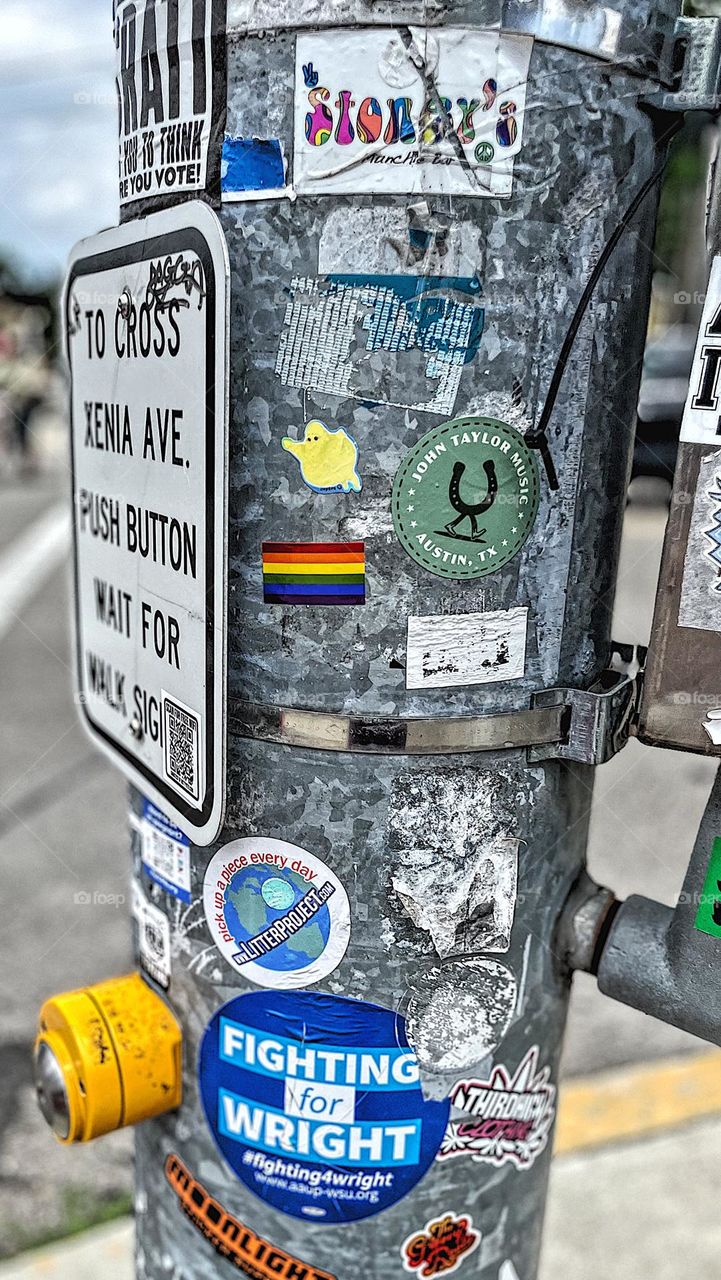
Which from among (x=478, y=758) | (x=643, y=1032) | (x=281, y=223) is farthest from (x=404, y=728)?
(x=643, y=1032)

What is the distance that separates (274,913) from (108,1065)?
37cm

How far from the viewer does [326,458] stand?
1.17 m

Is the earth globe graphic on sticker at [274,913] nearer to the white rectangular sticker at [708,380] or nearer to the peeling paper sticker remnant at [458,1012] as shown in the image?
the peeling paper sticker remnant at [458,1012]

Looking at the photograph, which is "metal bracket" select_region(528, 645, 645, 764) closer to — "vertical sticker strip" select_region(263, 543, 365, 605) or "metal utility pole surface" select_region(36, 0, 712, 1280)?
"metal utility pole surface" select_region(36, 0, 712, 1280)

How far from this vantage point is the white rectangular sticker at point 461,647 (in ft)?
3.96

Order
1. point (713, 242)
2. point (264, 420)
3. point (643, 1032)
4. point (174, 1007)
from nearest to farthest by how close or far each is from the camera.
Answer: point (713, 242)
point (264, 420)
point (174, 1007)
point (643, 1032)

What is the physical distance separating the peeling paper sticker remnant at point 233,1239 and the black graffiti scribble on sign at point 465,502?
992mm

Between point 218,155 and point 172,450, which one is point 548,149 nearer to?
point 218,155

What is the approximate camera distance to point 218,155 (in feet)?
3.79

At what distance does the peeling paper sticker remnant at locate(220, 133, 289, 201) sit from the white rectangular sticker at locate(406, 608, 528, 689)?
50 cm

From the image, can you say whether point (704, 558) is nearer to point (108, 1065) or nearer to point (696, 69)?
point (696, 69)

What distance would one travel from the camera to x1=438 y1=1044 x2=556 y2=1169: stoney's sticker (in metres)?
1.36

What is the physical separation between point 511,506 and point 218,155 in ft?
1.65

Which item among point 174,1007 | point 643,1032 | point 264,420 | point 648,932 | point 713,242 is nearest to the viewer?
point 713,242
